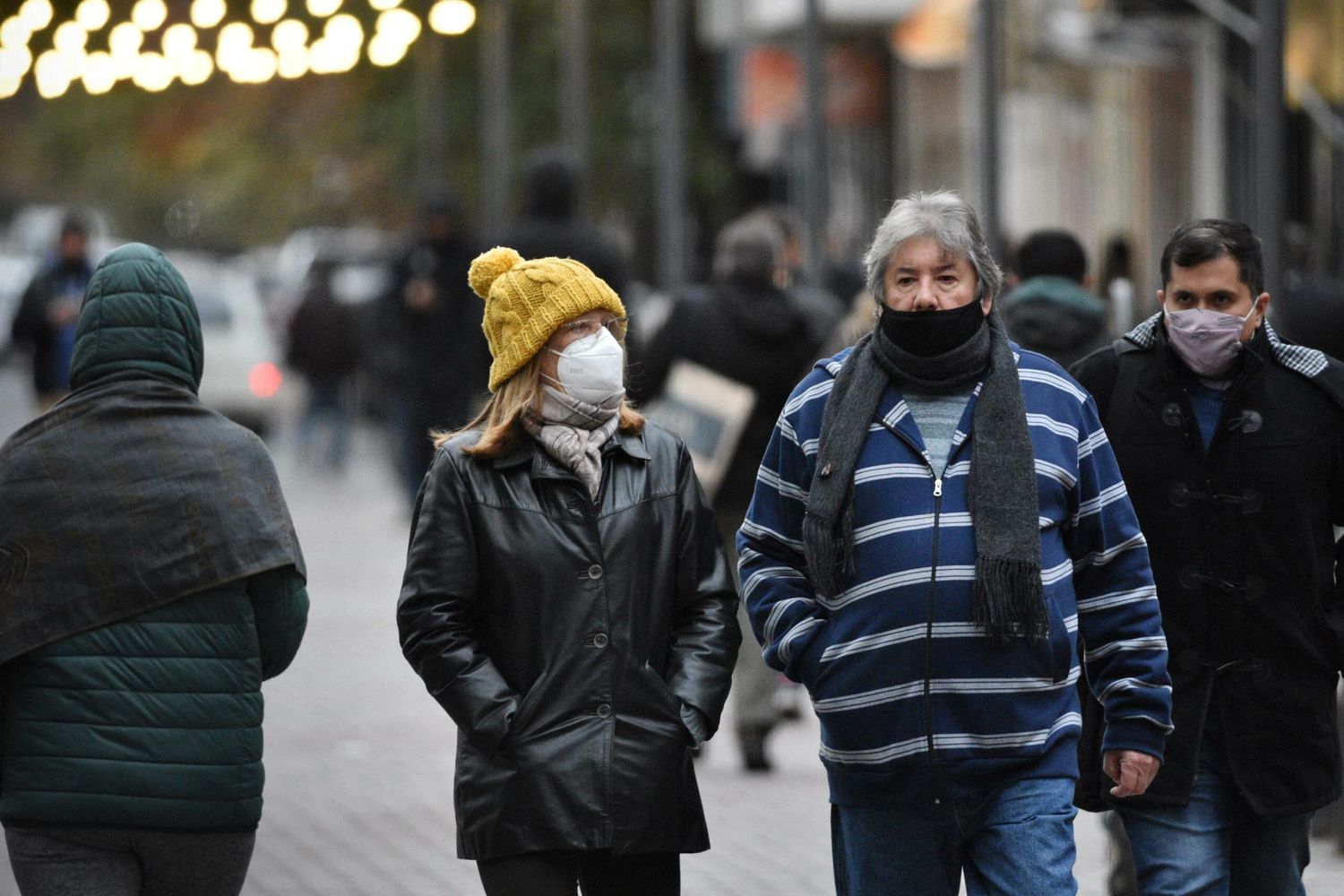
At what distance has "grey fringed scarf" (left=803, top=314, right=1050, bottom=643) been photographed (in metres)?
4.54

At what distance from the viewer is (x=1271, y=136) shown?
8.30 m

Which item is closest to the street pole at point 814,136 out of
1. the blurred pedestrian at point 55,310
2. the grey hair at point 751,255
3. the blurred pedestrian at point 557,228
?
the blurred pedestrian at point 55,310

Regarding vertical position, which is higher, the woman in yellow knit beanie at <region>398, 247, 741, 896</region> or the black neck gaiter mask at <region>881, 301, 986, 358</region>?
the black neck gaiter mask at <region>881, 301, 986, 358</region>

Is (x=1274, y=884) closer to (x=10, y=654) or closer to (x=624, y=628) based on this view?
(x=624, y=628)

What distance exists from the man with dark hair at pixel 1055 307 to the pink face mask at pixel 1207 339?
7.38 feet

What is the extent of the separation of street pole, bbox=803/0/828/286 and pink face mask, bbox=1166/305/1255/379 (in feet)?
35.4

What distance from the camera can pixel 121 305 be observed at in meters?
4.84

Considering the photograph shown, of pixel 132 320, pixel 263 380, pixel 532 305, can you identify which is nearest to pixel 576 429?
pixel 532 305

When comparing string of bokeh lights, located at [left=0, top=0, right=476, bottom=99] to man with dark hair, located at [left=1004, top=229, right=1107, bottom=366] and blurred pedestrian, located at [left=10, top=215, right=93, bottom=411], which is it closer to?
man with dark hair, located at [left=1004, top=229, right=1107, bottom=366]

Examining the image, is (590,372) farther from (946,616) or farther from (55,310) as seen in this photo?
(55,310)

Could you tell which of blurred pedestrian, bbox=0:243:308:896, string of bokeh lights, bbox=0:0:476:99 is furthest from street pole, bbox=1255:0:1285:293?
blurred pedestrian, bbox=0:243:308:896

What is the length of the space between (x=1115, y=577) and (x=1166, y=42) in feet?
62.2

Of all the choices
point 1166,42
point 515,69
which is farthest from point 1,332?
point 1166,42

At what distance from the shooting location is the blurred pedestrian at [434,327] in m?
16.5
